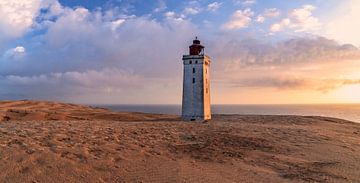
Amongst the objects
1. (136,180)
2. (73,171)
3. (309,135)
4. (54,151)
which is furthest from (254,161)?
(309,135)

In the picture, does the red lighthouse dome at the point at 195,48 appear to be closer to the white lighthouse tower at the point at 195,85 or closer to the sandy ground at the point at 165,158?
the white lighthouse tower at the point at 195,85

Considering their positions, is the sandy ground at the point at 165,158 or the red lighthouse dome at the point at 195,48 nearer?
the sandy ground at the point at 165,158

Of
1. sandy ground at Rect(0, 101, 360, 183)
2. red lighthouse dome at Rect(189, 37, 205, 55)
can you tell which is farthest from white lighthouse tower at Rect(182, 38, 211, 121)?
sandy ground at Rect(0, 101, 360, 183)

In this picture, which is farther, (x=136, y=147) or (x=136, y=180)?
(x=136, y=147)

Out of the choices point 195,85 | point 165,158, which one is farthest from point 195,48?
point 165,158

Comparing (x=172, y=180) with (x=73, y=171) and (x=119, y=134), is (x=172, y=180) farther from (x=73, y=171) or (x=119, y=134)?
(x=119, y=134)

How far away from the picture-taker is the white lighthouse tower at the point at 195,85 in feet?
102

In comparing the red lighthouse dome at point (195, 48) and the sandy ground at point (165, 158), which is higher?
the red lighthouse dome at point (195, 48)

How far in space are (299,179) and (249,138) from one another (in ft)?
22.4

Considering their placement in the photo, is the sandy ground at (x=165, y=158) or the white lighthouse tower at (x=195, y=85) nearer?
the sandy ground at (x=165, y=158)

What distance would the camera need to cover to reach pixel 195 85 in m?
31.2

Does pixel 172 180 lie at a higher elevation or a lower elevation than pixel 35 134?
lower

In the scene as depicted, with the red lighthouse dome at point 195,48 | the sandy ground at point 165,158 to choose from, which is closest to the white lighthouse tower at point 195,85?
the red lighthouse dome at point 195,48

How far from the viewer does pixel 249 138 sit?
17.3 metres
